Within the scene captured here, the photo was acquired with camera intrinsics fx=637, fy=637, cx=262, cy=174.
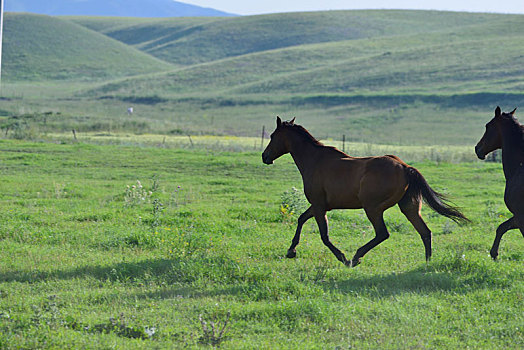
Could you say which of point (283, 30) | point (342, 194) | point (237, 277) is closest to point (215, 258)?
point (237, 277)

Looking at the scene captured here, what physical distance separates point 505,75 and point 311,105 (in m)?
22.3

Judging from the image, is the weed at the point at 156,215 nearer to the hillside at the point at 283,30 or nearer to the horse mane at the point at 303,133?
the horse mane at the point at 303,133

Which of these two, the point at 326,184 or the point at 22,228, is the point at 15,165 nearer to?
the point at 22,228

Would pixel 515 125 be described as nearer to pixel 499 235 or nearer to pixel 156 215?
pixel 499 235

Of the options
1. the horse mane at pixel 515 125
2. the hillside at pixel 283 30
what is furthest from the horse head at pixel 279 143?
the hillside at pixel 283 30

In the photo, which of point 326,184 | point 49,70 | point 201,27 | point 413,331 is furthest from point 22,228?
point 201,27

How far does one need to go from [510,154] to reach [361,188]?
2208 millimetres

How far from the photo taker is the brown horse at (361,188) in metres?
8.77

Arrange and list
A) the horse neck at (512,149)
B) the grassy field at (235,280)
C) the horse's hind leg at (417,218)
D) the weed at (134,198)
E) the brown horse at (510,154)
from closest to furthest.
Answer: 1. the grassy field at (235,280)
2. the brown horse at (510,154)
3. the horse neck at (512,149)
4. the horse's hind leg at (417,218)
5. the weed at (134,198)

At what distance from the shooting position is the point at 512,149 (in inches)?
356

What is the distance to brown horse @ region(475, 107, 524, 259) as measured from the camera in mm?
8664

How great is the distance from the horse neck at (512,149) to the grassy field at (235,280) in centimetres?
137

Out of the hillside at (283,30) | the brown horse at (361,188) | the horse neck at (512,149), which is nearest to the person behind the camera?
the brown horse at (361,188)

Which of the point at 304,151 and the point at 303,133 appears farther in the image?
the point at 303,133
